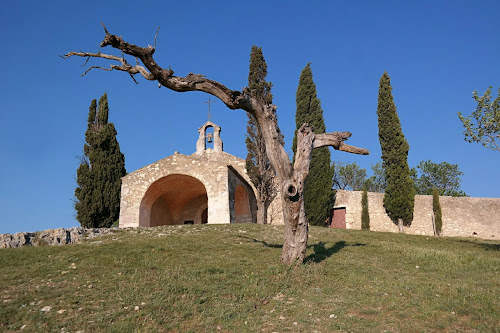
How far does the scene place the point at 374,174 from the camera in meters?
44.4

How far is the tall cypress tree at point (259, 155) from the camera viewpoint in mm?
22016

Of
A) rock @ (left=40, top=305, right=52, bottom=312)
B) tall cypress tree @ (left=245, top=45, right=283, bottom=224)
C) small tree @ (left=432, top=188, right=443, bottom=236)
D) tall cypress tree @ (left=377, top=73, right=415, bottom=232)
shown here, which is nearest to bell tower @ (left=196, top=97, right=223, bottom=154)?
tall cypress tree @ (left=245, top=45, right=283, bottom=224)

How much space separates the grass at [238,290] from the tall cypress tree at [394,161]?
12218 mm

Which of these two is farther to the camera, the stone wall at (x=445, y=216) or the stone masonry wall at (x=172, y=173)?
the stone wall at (x=445, y=216)

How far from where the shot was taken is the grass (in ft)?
18.9

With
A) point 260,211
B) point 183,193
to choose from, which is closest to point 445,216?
point 260,211

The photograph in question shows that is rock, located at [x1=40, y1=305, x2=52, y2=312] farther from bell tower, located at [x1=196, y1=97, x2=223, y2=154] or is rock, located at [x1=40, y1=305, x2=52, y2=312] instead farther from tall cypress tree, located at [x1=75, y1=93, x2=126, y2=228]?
bell tower, located at [x1=196, y1=97, x2=223, y2=154]

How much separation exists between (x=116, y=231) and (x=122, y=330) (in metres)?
9.40

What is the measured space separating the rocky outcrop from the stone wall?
15.5 metres

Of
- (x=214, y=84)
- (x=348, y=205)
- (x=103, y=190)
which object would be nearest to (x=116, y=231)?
(x=103, y=190)

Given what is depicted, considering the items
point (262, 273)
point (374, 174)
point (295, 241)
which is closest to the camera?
point (262, 273)

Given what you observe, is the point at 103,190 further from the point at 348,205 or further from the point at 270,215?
the point at 348,205

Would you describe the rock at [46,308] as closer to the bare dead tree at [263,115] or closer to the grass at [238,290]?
the grass at [238,290]

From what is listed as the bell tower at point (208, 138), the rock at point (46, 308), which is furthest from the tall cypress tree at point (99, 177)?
the rock at point (46, 308)
